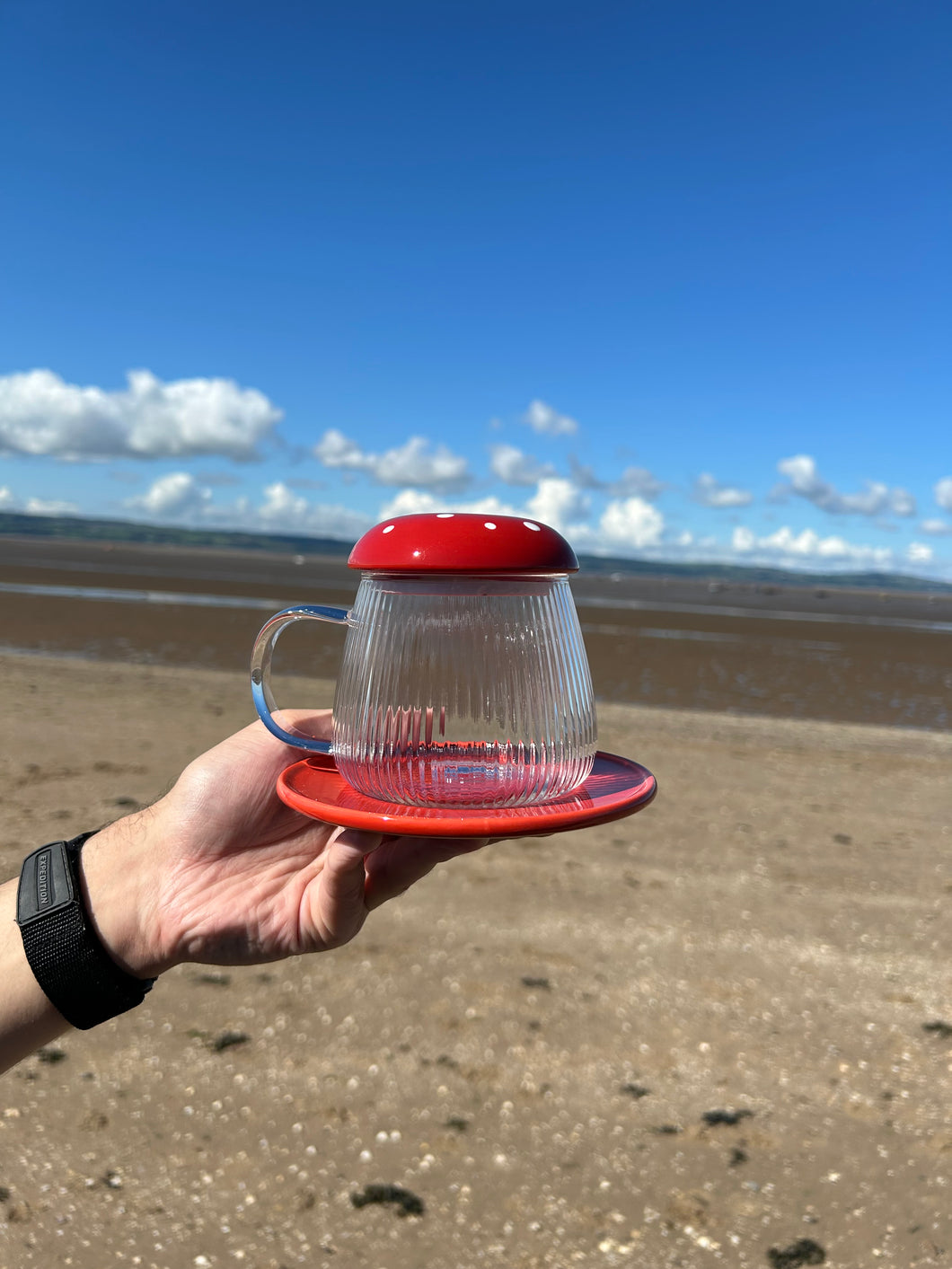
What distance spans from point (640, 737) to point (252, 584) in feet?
108

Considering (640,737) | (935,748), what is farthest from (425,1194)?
(935,748)

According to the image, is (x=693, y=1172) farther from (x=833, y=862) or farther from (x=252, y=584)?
(x=252, y=584)

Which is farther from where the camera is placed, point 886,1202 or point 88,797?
point 88,797

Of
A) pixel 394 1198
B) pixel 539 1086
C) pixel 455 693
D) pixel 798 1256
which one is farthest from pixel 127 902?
pixel 798 1256

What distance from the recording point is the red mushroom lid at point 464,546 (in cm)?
194

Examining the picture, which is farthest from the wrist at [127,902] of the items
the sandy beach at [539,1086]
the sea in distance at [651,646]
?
the sea in distance at [651,646]

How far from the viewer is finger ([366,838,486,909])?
7.89ft

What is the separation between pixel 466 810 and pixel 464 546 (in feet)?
1.84

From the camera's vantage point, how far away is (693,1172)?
382 cm

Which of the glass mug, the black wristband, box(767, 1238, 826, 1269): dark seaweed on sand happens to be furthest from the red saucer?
box(767, 1238, 826, 1269): dark seaweed on sand

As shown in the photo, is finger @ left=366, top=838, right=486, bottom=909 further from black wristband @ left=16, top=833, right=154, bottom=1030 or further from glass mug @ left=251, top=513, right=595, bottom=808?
black wristband @ left=16, top=833, right=154, bottom=1030

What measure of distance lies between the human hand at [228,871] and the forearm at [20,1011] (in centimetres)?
20

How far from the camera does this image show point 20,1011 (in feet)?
8.07

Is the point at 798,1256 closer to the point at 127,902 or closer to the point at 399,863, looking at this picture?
the point at 399,863
